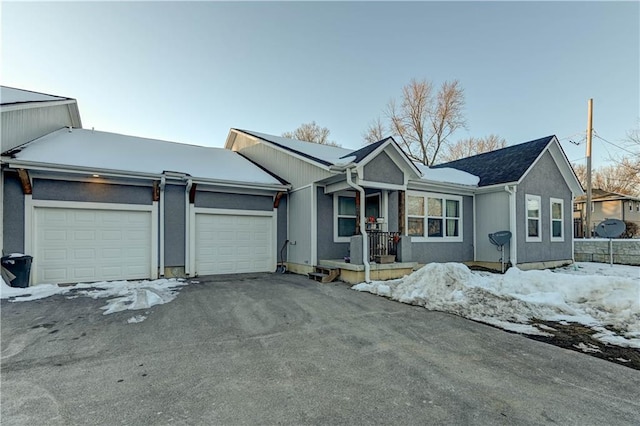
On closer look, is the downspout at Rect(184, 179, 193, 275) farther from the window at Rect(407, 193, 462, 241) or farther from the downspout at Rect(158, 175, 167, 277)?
the window at Rect(407, 193, 462, 241)

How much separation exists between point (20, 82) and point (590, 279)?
58.6ft

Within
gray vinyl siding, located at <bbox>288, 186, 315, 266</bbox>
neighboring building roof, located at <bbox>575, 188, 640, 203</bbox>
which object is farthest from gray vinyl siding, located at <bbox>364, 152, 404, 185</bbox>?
neighboring building roof, located at <bbox>575, 188, 640, 203</bbox>

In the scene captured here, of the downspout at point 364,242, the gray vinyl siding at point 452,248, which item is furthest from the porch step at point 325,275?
the gray vinyl siding at point 452,248

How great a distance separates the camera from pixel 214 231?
957 cm

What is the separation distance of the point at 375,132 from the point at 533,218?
55.9ft

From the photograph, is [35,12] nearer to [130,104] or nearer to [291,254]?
[130,104]

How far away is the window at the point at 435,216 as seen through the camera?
1015 cm

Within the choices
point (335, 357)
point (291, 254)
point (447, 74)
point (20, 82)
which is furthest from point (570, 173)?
point (20, 82)

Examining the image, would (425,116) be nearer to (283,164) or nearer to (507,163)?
(507,163)

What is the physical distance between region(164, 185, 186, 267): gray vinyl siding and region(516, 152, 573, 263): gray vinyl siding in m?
10.6

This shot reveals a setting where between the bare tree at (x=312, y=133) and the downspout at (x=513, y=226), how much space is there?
60.0 feet

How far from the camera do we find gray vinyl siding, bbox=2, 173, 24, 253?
722cm

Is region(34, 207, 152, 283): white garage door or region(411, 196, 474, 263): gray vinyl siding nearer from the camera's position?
region(34, 207, 152, 283): white garage door

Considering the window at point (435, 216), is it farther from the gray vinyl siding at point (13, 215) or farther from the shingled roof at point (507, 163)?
the gray vinyl siding at point (13, 215)
